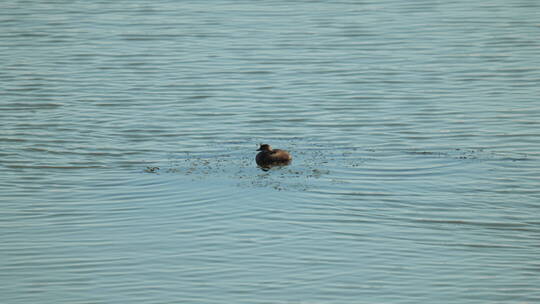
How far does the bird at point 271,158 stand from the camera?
13.1 meters

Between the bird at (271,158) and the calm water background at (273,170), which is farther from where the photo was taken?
the bird at (271,158)

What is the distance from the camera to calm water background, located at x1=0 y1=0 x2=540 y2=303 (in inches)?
367

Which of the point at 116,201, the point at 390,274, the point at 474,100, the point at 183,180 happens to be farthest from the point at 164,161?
the point at 474,100

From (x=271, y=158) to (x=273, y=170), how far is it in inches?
7.0

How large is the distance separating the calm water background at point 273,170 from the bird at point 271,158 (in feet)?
0.52

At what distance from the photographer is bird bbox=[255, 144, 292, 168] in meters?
13.1

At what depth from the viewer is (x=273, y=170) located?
42.9 feet

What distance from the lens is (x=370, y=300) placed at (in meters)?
8.65

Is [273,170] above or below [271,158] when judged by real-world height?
below

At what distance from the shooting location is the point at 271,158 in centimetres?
1305

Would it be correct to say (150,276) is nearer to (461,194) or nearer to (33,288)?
(33,288)

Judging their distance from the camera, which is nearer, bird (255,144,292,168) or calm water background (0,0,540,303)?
calm water background (0,0,540,303)

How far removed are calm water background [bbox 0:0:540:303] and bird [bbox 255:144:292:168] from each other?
0.16 metres

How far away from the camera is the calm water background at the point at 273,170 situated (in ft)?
30.6
